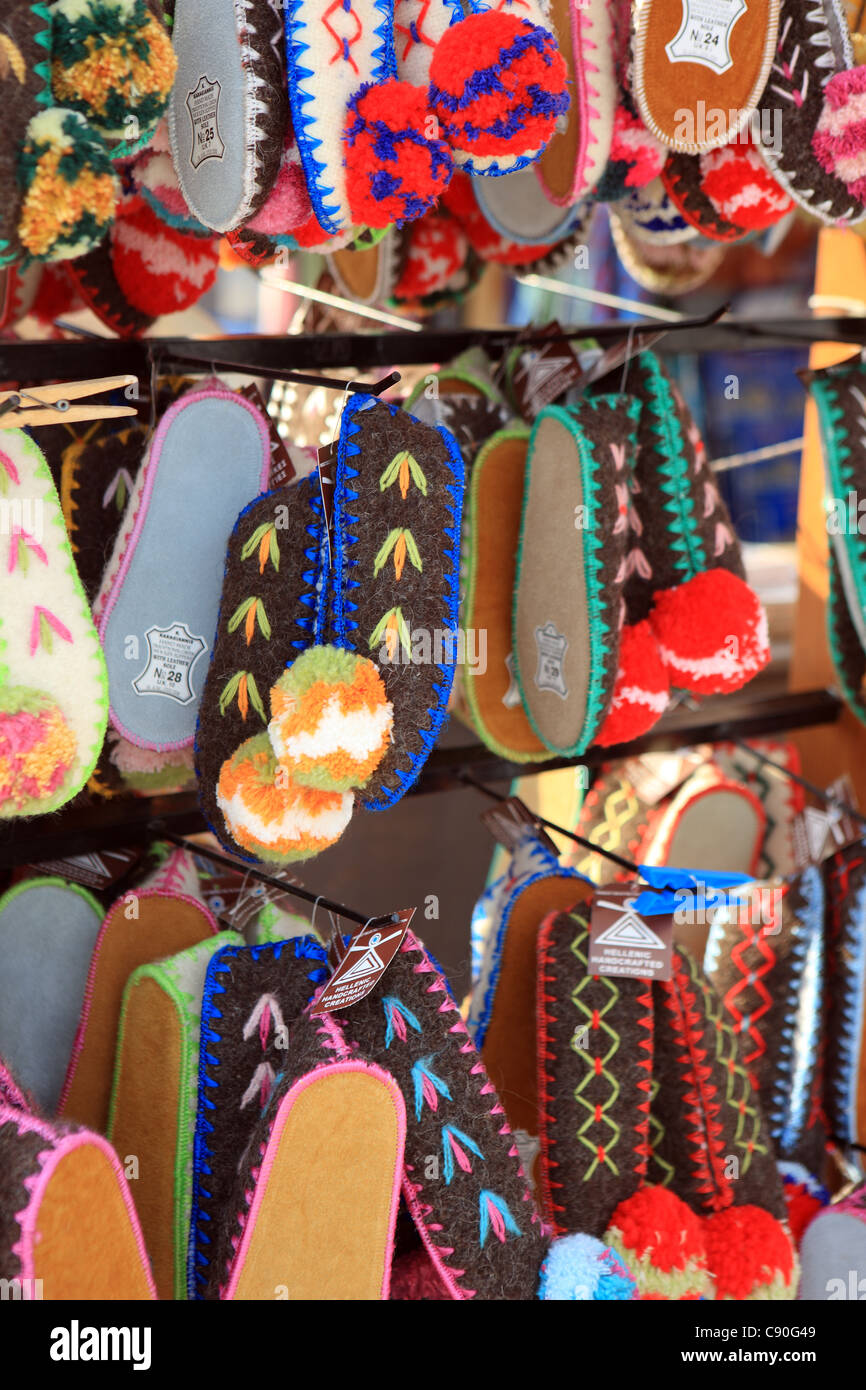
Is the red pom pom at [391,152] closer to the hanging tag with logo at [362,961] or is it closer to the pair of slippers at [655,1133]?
the hanging tag with logo at [362,961]

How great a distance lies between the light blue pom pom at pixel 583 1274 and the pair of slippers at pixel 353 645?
39 centimetres

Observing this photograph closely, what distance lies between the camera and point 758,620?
122 cm

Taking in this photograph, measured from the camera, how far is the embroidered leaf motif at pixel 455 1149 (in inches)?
39.8

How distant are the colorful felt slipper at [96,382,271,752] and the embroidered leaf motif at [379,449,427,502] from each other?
194 millimetres

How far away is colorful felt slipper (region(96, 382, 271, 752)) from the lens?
1.06m

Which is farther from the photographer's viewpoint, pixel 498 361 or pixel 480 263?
pixel 480 263

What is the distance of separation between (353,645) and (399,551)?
0.08 meters

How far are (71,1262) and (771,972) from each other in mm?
897

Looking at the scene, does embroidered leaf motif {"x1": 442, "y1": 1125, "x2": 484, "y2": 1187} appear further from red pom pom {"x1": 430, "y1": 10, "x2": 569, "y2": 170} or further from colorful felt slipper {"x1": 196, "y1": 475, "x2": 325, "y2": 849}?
red pom pom {"x1": 430, "y1": 10, "x2": 569, "y2": 170}

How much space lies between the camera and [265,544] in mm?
1019

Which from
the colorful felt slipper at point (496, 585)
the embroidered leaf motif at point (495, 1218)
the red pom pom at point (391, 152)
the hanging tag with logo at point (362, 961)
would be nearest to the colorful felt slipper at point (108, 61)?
the red pom pom at point (391, 152)

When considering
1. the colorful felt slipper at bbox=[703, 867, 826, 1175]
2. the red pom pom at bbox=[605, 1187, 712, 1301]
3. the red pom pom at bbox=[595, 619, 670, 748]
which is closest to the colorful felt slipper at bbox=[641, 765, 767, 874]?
the colorful felt slipper at bbox=[703, 867, 826, 1175]
